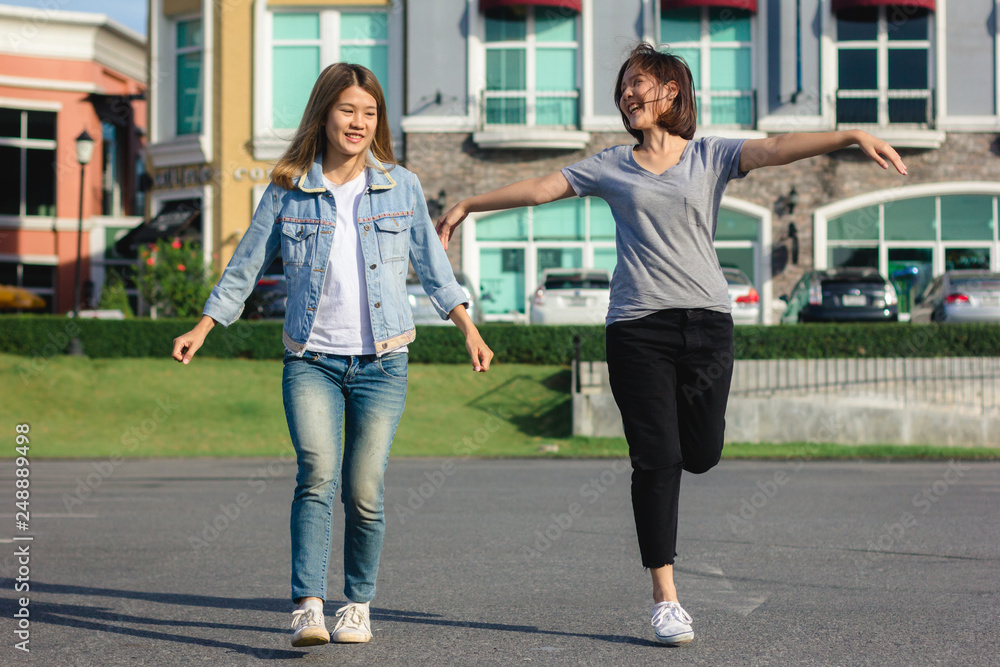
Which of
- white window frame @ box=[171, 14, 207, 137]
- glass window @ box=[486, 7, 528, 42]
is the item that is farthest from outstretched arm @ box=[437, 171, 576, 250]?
white window frame @ box=[171, 14, 207, 137]

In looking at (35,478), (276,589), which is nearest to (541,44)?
(35,478)

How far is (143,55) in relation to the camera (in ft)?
133

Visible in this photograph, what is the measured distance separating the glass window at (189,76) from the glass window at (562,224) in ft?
30.4

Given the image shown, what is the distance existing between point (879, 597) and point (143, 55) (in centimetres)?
3969

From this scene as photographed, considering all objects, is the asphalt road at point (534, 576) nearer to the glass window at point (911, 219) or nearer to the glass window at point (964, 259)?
the glass window at point (911, 219)

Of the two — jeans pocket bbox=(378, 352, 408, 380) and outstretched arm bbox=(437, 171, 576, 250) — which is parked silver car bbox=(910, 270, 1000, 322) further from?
jeans pocket bbox=(378, 352, 408, 380)

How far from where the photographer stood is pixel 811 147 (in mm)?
4176

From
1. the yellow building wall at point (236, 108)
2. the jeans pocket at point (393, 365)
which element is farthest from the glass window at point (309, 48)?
the jeans pocket at point (393, 365)

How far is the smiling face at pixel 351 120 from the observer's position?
14.1 ft

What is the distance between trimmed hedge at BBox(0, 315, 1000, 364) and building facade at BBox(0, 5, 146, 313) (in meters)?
15.9

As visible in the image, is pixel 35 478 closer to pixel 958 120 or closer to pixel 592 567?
pixel 592 567

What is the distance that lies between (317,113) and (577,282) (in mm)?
16331

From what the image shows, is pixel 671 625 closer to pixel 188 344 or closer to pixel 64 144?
pixel 188 344

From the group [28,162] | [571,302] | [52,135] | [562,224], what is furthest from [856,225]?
[28,162]
